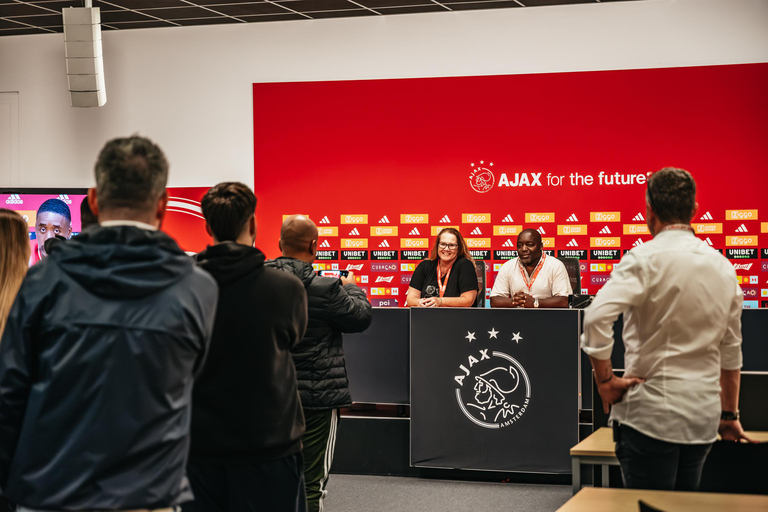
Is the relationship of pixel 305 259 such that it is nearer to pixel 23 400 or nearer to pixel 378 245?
pixel 23 400

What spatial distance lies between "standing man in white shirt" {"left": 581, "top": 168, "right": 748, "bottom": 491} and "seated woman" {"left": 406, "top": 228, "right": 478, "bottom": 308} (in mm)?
3207

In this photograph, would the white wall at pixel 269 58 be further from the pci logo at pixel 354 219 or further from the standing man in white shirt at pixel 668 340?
the standing man in white shirt at pixel 668 340

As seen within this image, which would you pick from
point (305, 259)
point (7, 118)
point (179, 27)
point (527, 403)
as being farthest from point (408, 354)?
point (7, 118)

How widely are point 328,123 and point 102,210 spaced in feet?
20.6

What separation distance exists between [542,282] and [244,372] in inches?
166

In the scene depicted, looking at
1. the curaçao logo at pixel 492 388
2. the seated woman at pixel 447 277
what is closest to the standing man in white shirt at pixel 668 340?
the curaçao logo at pixel 492 388

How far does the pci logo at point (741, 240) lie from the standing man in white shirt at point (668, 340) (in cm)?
524

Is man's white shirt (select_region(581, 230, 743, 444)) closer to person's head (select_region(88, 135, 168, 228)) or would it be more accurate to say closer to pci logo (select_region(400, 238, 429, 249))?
person's head (select_region(88, 135, 168, 228))

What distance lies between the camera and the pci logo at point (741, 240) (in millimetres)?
7012

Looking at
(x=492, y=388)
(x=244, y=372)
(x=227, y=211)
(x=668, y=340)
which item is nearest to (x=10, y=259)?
(x=227, y=211)

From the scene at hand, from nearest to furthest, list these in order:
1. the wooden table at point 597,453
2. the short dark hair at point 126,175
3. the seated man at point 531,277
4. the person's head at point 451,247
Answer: the short dark hair at point 126,175
the wooden table at point 597,453
the person's head at point 451,247
the seated man at point 531,277

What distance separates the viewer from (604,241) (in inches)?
286

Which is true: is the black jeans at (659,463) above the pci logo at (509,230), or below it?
below

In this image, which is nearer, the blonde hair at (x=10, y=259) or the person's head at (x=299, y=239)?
the blonde hair at (x=10, y=259)
